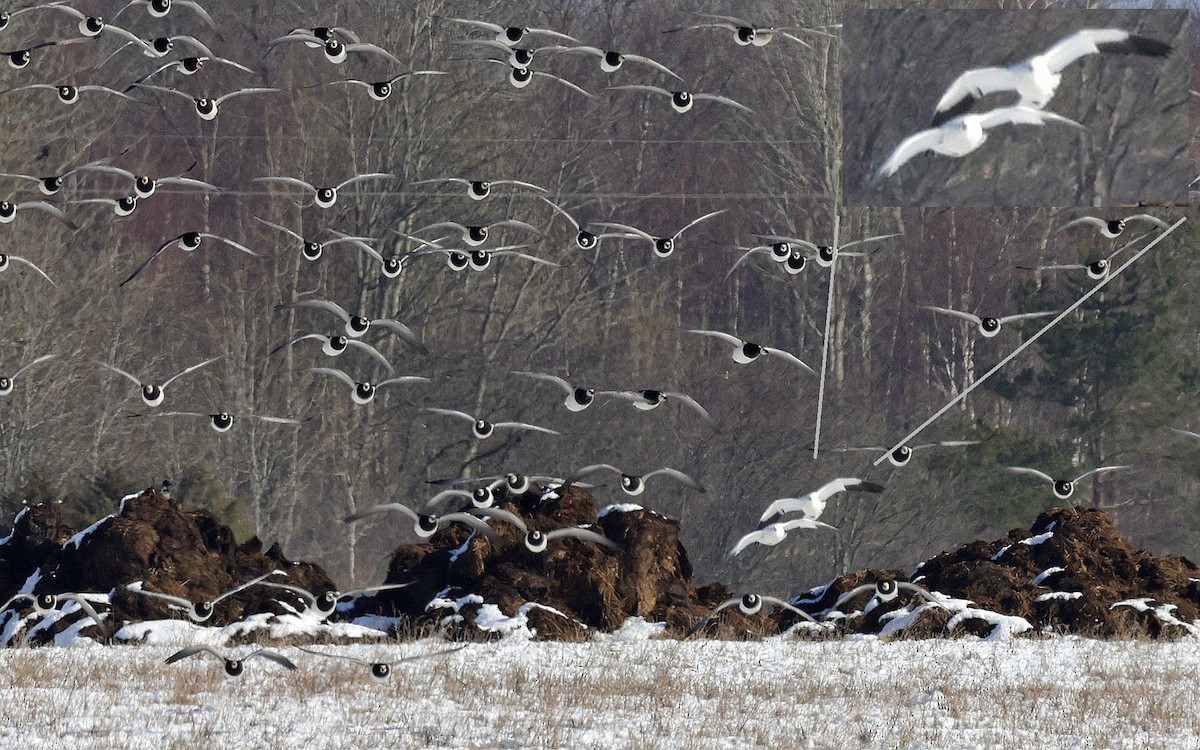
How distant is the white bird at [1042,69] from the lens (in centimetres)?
2220

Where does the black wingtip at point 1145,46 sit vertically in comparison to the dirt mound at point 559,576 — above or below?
above

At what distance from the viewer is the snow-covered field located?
551 inches

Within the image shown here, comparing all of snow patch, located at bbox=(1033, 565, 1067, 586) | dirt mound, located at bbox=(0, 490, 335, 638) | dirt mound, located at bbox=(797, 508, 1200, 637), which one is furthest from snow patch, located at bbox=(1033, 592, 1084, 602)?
dirt mound, located at bbox=(0, 490, 335, 638)

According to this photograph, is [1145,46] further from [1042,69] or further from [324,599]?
[324,599]

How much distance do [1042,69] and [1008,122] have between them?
447 inches

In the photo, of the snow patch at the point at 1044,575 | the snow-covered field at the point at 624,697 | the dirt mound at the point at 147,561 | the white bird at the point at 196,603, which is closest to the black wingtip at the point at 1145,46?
the snow patch at the point at 1044,575

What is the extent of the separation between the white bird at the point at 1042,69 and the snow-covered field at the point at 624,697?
21.2ft

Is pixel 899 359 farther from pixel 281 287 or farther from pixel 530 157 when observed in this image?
pixel 281 287

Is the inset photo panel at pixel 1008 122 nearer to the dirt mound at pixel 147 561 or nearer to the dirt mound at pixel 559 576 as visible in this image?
the dirt mound at pixel 559 576

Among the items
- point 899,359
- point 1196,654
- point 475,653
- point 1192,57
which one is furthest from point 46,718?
point 1192,57

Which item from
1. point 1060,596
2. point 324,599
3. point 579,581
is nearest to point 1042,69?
point 1060,596

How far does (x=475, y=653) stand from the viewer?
59.5 feet

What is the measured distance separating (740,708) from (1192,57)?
3821cm

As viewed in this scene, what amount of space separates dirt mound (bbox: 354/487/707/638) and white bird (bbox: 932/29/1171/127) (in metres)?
5.72
